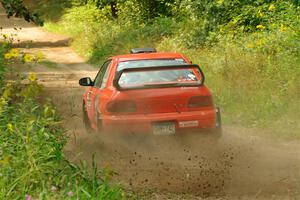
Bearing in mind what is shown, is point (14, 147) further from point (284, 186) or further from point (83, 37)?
point (83, 37)

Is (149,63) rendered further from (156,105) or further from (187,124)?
(187,124)

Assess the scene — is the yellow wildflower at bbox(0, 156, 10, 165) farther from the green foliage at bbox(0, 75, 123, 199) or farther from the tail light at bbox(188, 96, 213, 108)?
the tail light at bbox(188, 96, 213, 108)

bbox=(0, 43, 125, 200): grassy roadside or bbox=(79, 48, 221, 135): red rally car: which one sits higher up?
bbox=(0, 43, 125, 200): grassy roadside

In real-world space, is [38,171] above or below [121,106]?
above

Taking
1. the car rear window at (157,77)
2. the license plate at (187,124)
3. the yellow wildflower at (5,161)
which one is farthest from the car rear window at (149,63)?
the yellow wildflower at (5,161)

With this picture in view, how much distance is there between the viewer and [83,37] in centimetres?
3189

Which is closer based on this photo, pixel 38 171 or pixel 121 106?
pixel 38 171

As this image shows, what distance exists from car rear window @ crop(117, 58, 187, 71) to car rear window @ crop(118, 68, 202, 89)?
12.7 inches

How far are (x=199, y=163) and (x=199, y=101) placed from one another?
4.11ft

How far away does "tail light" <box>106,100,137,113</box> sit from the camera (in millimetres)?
9844

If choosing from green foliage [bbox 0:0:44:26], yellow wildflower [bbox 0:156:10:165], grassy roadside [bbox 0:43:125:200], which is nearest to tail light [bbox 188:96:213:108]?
green foliage [bbox 0:0:44:26]

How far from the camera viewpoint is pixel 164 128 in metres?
9.76

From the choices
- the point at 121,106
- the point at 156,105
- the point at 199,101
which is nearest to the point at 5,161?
the point at 121,106

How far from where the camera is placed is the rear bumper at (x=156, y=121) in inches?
383
